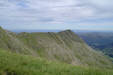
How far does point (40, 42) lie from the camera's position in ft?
281

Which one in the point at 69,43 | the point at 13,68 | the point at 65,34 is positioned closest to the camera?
the point at 13,68

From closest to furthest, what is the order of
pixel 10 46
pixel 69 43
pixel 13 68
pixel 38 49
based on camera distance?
1. pixel 13 68
2. pixel 10 46
3. pixel 38 49
4. pixel 69 43

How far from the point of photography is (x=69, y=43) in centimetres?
11544

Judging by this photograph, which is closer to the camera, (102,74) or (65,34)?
(102,74)

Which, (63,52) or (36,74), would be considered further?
(63,52)

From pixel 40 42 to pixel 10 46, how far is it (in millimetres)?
30651

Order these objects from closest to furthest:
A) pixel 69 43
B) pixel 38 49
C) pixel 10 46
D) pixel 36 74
A: pixel 36 74
pixel 10 46
pixel 38 49
pixel 69 43

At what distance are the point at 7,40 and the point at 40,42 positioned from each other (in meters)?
30.0

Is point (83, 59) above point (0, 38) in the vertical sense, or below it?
below

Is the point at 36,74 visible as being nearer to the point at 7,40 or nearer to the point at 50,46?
the point at 7,40

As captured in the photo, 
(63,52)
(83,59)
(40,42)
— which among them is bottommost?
(83,59)

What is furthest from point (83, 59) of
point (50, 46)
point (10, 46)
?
point (10, 46)

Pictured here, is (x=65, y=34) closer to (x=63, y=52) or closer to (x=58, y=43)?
(x=58, y=43)

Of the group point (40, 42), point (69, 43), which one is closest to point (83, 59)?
point (69, 43)
